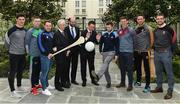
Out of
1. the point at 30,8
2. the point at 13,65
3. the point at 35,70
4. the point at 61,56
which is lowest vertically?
the point at 35,70

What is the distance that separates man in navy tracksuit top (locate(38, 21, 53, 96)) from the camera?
9281mm

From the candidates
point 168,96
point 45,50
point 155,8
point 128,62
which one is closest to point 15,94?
point 45,50

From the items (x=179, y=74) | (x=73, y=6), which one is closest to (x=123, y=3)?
(x=179, y=74)

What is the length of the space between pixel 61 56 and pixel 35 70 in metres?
0.74

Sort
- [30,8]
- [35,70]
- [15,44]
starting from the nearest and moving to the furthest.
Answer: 1. [15,44]
2. [35,70]
3. [30,8]

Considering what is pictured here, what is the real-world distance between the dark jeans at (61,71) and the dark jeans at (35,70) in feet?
1.80

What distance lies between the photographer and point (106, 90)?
10.2m

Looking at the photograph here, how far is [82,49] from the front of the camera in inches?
422

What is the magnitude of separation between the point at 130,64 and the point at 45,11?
14.4 meters

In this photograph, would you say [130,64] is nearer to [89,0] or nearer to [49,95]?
→ [49,95]

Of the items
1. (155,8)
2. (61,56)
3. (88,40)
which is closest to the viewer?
(61,56)

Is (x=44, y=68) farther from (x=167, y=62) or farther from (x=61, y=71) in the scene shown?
(x=167, y=62)

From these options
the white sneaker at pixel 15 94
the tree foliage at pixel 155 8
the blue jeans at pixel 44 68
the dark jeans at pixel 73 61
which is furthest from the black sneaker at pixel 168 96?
the tree foliage at pixel 155 8

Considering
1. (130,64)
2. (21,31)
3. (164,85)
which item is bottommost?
(164,85)
